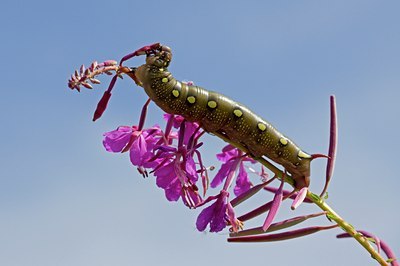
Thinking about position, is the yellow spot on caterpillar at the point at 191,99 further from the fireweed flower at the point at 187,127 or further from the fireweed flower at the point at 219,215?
the fireweed flower at the point at 219,215

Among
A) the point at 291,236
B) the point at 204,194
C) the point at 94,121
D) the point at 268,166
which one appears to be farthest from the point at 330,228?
the point at 94,121

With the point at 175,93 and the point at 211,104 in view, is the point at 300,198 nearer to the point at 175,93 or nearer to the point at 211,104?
the point at 211,104

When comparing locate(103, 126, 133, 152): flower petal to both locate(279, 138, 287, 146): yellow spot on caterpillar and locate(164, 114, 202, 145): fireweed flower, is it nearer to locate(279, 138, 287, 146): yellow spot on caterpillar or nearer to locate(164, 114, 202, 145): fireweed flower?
locate(164, 114, 202, 145): fireweed flower

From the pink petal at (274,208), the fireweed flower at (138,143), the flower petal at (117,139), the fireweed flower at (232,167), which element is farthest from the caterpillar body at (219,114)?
the flower petal at (117,139)

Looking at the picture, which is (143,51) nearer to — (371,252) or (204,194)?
(204,194)

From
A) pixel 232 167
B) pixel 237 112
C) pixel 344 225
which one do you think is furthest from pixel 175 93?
pixel 344 225

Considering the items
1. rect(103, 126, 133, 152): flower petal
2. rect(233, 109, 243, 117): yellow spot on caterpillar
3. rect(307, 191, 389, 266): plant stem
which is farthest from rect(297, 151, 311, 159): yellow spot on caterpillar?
rect(103, 126, 133, 152): flower petal
